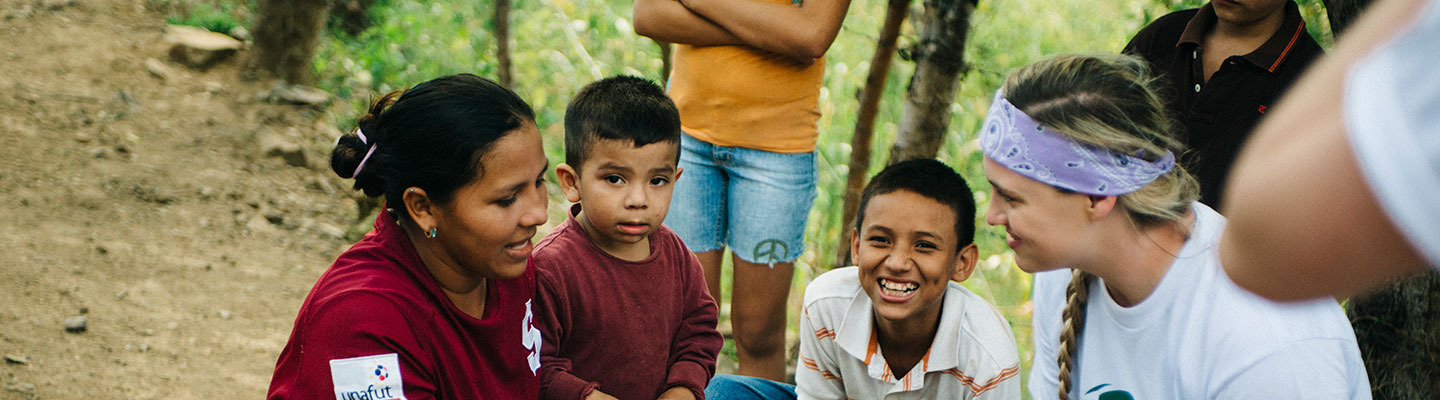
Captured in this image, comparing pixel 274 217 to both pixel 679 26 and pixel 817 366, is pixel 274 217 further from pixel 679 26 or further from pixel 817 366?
pixel 817 366

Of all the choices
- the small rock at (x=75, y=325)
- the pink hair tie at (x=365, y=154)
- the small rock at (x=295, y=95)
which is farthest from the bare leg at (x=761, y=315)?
the small rock at (x=295, y=95)

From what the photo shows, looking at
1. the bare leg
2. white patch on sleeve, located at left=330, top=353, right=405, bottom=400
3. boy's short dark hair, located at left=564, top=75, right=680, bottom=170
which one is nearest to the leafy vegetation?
the bare leg

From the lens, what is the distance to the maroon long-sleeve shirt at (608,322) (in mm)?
2244

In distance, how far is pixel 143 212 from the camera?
14.2 ft

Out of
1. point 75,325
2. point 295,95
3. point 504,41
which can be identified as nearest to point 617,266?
point 75,325

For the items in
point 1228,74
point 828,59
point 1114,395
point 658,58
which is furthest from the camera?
point 658,58

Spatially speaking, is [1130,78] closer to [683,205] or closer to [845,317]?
[845,317]

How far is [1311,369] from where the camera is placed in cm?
162

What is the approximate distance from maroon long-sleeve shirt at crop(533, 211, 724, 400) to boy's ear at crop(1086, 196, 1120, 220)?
976 mm

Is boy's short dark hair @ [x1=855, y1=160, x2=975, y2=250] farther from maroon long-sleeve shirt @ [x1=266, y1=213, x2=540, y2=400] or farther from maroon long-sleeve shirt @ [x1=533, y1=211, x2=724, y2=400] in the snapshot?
maroon long-sleeve shirt @ [x1=266, y1=213, x2=540, y2=400]

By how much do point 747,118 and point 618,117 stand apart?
50cm

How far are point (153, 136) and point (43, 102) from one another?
55 centimetres

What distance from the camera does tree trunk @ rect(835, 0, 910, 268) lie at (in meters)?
3.33

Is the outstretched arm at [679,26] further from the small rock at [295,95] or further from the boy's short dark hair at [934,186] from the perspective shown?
the small rock at [295,95]
